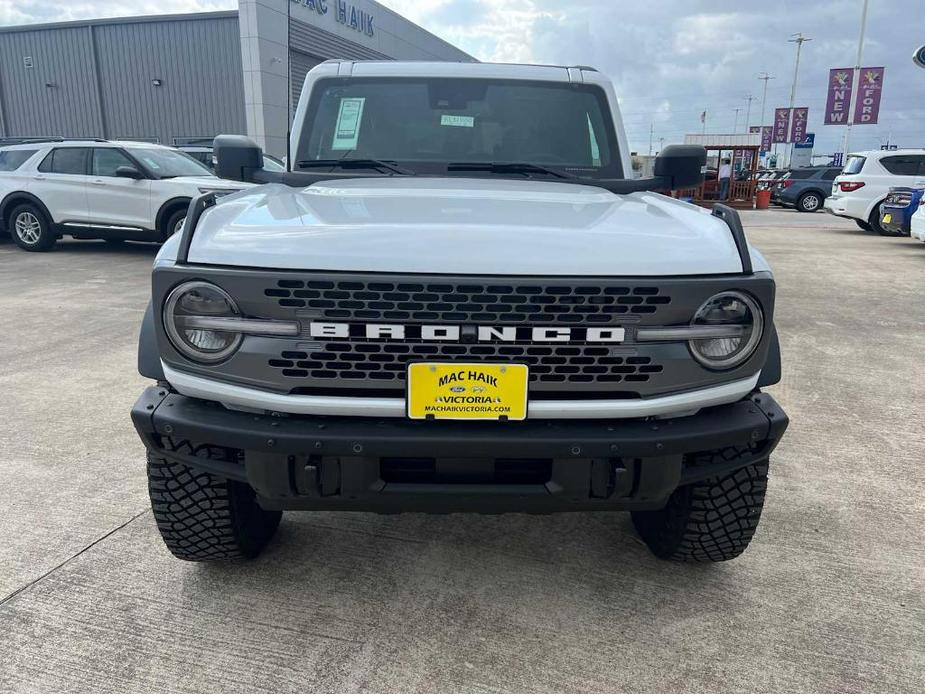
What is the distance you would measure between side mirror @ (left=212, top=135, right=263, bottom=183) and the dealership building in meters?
19.3

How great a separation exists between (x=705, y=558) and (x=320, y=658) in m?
1.39

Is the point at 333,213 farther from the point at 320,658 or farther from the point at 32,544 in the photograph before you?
the point at 32,544

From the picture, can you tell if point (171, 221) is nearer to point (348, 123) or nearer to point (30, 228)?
point (30, 228)

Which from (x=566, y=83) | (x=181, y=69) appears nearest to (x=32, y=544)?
(x=566, y=83)

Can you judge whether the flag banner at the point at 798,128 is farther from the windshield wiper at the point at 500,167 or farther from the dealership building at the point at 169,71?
the windshield wiper at the point at 500,167

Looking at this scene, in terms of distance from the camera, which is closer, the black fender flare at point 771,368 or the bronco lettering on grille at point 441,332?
the bronco lettering on grille at point 441,332

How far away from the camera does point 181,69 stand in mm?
23203

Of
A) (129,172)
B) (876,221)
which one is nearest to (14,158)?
(129,172)

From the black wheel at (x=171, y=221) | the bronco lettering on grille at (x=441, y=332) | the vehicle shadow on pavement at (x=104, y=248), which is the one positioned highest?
the bronco lettering on grille at (x=441, y=332)

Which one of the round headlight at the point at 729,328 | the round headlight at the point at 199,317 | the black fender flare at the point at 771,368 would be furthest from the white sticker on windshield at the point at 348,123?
the black fender flare at the point at 771,368

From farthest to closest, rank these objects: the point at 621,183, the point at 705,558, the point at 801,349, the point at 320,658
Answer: the point at 801,349 < the point at 621,183 < the point at 705,558 < the point at 320,658

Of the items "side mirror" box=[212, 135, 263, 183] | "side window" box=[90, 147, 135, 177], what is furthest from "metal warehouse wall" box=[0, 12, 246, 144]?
"side mirror" box=[212, 135, 263, 183]

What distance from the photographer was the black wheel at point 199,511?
2291mm

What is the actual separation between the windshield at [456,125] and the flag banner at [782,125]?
2237 inches
